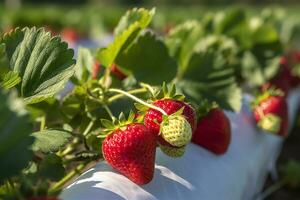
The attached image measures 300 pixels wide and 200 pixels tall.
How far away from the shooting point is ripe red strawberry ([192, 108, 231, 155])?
5.28ft

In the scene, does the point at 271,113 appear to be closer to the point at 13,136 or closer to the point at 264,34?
the point at 264,34

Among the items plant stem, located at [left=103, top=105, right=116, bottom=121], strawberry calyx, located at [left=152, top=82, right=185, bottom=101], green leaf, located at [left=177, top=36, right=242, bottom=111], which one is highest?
strawberry calyx, located at [left=152, top=82, right=185, bottom=101]

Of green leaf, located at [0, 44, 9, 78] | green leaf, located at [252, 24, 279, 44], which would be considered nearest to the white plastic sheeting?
green leaf, located at [0, 44, 9, 78]

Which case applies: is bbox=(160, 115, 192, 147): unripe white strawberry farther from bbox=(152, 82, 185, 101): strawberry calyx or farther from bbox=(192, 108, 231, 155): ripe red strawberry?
bbox=(192, 108, 231, 155): ripe red strawberry

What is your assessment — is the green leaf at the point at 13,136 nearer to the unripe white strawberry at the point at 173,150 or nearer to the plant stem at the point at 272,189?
the unripe white strawberry at the point at 173,150

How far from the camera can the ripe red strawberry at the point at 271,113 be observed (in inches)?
78.4

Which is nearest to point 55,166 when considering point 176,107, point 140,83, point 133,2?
point 176,107

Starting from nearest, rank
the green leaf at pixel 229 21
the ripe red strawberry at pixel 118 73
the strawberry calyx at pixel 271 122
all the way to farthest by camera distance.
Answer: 1. the ripe red strawberry at pixel 118 73
2. the strawberry calyx at pixel 271 122
3. the green leaf at pixel 229 21

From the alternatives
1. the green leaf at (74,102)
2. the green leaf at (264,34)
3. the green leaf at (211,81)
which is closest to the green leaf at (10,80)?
the green leaf at (74,102)

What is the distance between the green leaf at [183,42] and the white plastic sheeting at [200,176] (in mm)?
224

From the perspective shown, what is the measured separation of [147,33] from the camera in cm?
171

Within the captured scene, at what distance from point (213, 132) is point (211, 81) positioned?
0.30m

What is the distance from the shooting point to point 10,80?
1141 millimetres

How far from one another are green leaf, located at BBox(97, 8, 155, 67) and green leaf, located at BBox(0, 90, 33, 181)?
0.62 m
